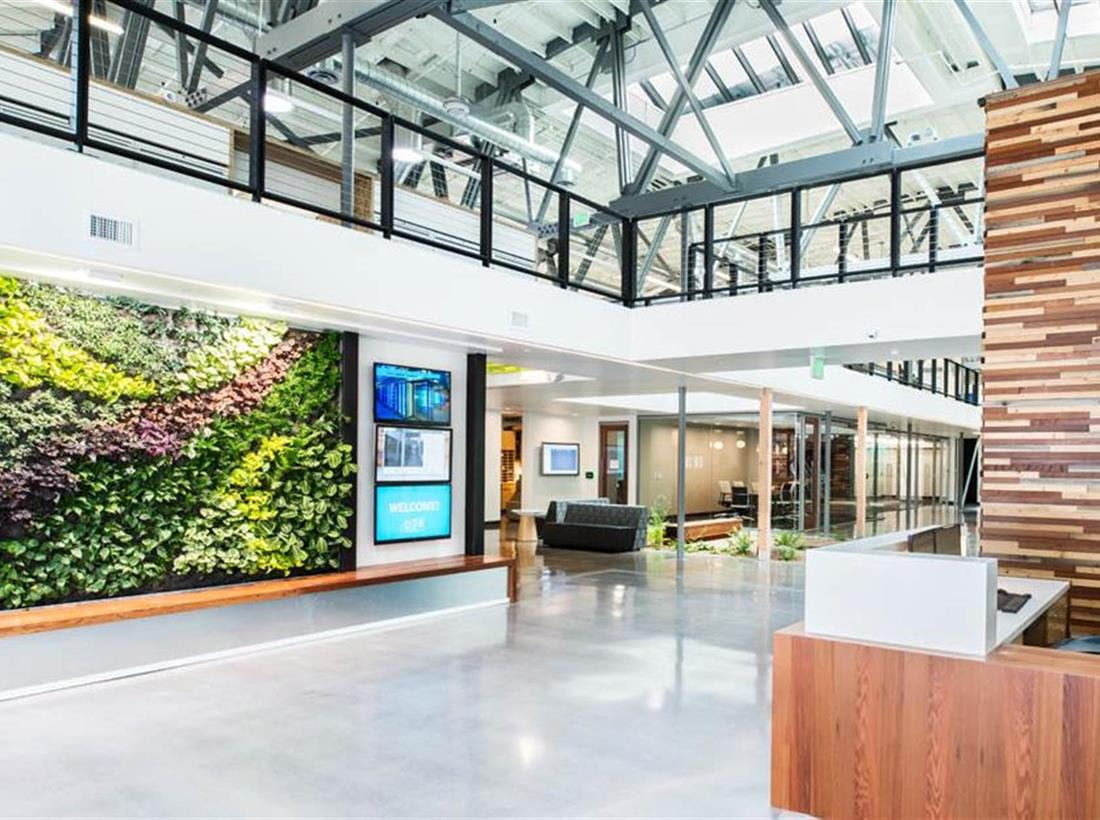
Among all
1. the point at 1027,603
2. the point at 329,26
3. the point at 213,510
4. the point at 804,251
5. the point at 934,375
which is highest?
the point at 329,26

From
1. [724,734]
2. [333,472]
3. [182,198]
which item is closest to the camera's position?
[724,734]

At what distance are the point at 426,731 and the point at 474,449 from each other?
4.22m

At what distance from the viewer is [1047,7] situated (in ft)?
28.8

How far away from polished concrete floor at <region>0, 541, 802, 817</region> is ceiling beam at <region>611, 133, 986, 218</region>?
446cm

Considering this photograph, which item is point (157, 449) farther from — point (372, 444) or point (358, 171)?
point (358, 171)

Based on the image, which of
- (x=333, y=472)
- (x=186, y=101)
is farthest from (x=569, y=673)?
(x=186, y=101)

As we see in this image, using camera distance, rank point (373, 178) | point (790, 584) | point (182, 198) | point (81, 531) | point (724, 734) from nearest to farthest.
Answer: point (724, 734) → point (182, 198) → point (81, 531) → point (373, 178) → point (790, 584)

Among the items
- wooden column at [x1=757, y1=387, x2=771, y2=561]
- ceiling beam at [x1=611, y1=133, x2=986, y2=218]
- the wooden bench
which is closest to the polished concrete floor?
ceiling beam at [x1=611, y1=133, x2=986, y2=218]

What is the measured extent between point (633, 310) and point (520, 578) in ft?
11.6

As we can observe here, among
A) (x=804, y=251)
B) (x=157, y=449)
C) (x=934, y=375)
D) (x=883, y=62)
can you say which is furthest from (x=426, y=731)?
(x=934, y=375)

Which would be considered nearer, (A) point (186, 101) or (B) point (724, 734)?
(B) point (724, 734)

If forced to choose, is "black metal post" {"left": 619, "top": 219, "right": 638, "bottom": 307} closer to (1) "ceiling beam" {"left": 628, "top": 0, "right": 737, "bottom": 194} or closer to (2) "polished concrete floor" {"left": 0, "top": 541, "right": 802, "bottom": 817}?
(1) "ceiling beam" {"left": 628, "top": 0, "right": 737, "bottom": 194}

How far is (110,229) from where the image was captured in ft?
15.2

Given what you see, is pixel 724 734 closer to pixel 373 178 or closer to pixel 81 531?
pixel 81 531
